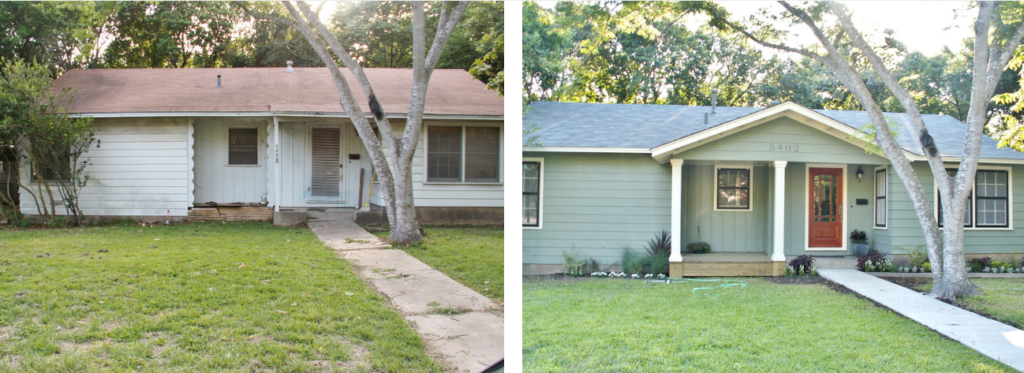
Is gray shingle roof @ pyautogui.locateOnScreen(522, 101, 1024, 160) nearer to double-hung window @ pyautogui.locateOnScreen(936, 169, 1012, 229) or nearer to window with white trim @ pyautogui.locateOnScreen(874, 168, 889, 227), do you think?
window with white trim @ pyautogui.locateOnScreen(874, 168, 889, 227)

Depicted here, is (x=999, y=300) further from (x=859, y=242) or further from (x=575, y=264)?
(x=575, y=264)

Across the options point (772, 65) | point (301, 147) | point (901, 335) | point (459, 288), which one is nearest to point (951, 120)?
point (772, 65)

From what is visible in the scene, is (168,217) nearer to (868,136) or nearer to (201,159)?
(201,159)

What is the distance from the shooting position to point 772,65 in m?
4.31

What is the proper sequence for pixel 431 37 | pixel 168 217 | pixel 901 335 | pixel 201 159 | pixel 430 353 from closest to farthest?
pixel 430 353, pixel 901 335, pixel 168 217, pixel 201 159, pixel 431 37

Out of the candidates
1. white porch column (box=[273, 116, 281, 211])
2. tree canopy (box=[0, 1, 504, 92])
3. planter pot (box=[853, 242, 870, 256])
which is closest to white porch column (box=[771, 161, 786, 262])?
planter pot (box=[853, 242, 870, 256])

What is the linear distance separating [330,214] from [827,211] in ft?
20.4

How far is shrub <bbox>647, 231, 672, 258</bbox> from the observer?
4.70 meters

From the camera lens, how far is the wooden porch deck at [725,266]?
466cm

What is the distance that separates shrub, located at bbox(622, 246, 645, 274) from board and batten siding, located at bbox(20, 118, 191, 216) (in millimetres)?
6629

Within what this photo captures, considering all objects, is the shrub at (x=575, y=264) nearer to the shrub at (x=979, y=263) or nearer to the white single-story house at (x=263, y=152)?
the shrub at (x=979, y=263)

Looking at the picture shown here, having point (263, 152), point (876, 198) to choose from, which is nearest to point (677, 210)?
point (876, 198)

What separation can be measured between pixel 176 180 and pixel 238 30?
452cm

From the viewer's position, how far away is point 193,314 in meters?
3.34
